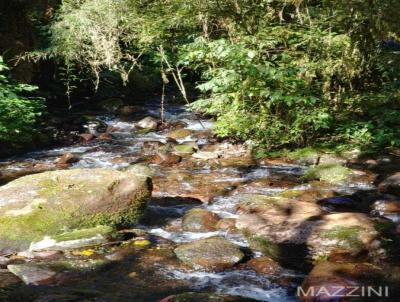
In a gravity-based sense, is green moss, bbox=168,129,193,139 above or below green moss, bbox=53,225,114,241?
below

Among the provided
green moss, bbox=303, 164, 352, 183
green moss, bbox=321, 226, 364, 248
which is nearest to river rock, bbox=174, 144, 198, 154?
green moss, bbox=303, 164, 352, 183

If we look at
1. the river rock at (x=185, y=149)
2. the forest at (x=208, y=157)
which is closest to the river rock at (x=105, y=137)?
the forest at (x=208, y=157)

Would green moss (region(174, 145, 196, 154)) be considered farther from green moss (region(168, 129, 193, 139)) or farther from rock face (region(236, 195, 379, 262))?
rock face (region(236, 195, 379, 262))

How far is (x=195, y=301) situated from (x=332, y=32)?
667 cm

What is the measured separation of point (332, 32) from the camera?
29.4 ft

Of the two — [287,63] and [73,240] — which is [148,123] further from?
[73,240]

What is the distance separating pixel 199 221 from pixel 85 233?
57.2 inches

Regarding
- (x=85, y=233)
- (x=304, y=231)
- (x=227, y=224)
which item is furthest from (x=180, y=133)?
(x=304, y=231)

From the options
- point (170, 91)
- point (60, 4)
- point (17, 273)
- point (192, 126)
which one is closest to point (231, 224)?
point (17, 273)

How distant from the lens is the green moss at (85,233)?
17.5 feet

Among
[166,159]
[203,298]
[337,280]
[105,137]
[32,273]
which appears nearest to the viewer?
[203,298]

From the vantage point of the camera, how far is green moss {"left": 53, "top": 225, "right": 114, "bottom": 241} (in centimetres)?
535

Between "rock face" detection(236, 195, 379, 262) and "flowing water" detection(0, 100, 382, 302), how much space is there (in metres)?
0.21

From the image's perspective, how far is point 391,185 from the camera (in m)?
7.17
